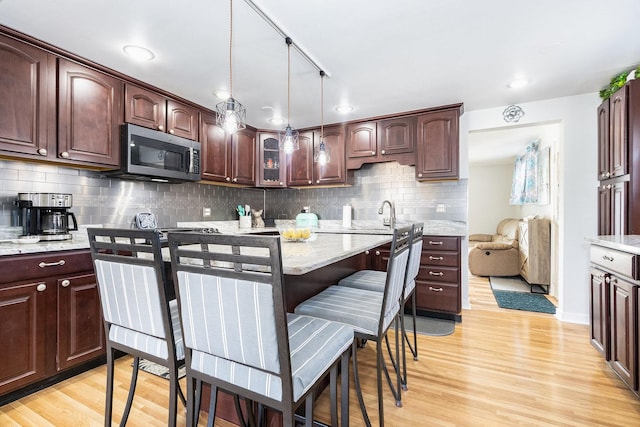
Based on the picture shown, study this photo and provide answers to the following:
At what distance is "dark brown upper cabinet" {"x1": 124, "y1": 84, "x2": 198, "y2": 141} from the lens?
2607mm

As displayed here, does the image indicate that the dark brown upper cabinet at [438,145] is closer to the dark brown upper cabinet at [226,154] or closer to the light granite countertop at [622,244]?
the light granite countertop at [622,244]

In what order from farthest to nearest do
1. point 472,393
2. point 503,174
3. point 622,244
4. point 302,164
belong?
point 503,174
point 302,164
point 472,393
point 622,244

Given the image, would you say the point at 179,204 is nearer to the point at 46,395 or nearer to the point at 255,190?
the point at 255,190

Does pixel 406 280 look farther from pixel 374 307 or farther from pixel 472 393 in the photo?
pixel 472 393

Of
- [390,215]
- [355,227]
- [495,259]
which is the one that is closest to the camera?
[390,215]

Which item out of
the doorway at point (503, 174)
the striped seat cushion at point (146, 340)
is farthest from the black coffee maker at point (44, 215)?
the doorway at point (503, 174)

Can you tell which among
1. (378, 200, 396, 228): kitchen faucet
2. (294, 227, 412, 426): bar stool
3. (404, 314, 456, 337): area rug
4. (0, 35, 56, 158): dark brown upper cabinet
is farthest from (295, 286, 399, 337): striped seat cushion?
(0, 35, 56, 158): dark brown upper cabinet

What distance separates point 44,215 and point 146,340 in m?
1.64

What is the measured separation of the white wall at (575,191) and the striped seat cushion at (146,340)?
3571 millimetres

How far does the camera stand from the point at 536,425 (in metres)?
1.55

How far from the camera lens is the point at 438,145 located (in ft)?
10.8

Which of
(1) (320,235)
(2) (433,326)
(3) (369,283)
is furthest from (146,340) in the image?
(2) (433,326)

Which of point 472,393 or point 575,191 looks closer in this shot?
point 472,393

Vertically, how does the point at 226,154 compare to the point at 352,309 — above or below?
above
